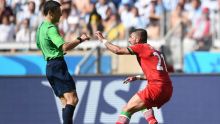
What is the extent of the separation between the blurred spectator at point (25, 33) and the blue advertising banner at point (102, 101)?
4141 mm

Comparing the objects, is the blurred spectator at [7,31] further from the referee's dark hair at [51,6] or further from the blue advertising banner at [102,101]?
the referee's dark hair at [51,6]

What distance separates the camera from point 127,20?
16875 mm

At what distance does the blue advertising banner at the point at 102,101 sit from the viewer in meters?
12.5

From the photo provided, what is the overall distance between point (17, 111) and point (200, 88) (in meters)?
3.31

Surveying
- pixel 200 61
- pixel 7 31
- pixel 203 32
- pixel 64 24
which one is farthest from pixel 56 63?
pixel 7 31

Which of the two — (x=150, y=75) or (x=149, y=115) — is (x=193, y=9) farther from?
(x=150, y=75)

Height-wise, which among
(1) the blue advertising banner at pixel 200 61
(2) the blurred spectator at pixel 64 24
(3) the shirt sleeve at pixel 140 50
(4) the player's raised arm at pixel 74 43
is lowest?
(1) the blue advertising banner at pixel 200 61

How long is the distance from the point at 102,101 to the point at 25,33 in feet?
16.0

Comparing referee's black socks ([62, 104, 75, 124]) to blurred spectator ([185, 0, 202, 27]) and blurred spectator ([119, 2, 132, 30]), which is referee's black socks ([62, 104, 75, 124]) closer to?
blurred spectator ([119, 2, 132, 30])

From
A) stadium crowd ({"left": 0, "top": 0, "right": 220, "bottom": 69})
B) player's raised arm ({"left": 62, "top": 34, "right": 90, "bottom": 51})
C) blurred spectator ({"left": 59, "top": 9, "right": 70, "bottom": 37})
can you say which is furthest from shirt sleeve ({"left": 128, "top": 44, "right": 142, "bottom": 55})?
blurred spectator ({"left": 59, "top": 9, "right": 70, "bottom": 37})

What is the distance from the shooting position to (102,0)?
17266 mm

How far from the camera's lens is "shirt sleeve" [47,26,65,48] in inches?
379

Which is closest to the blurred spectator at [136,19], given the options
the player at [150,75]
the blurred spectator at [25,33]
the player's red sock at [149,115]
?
the blurred spectator at [25,33]

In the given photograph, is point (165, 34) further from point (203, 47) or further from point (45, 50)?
point (45, 50)
